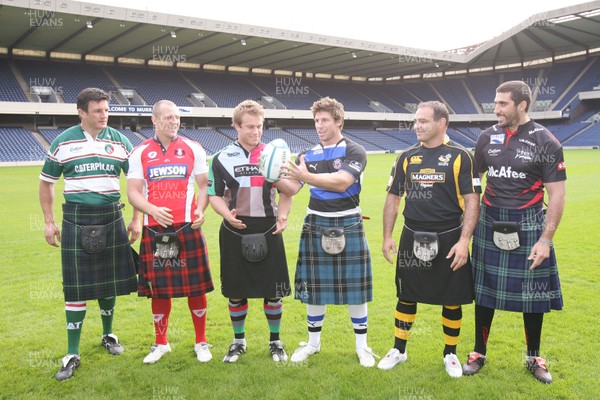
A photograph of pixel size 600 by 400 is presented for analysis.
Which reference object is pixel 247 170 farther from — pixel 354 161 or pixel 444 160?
pixel 444 160

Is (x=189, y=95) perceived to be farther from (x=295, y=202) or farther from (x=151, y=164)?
(x=151, y=164)

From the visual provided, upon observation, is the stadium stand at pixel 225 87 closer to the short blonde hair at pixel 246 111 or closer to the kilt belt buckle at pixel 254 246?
the short blonde hair at pixel 246 111

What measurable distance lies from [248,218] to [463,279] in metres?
1.84

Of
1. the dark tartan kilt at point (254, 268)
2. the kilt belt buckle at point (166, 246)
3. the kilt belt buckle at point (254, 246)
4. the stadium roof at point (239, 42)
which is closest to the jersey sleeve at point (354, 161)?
the dark tartan kilt at point (254, 268)

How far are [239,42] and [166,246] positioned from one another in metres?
35.1

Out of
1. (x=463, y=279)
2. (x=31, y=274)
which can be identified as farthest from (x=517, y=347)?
(x=31, y=274)

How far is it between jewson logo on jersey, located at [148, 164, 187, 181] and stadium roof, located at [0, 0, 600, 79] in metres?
27.2

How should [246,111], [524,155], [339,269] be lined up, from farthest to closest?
[339,269], [246,111], [524,155]

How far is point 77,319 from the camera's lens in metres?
4.04

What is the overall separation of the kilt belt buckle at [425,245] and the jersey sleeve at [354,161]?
697 millimetres

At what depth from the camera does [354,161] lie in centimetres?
386

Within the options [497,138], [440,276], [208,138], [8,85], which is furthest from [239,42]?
[440,276]

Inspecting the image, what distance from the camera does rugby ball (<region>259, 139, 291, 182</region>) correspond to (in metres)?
3.51

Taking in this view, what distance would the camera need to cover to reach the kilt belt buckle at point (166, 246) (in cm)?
393
